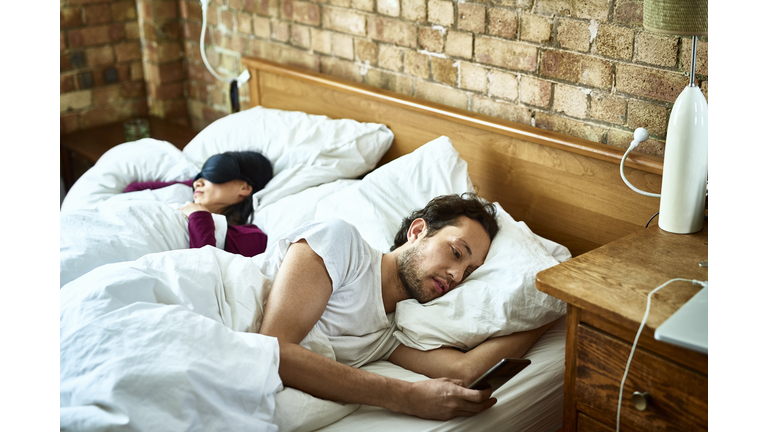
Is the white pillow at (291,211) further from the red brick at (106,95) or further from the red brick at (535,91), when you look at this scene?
the red brick at (106,95)

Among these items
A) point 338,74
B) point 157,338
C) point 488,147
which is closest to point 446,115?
point 488,147

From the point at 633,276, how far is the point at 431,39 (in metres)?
1.14

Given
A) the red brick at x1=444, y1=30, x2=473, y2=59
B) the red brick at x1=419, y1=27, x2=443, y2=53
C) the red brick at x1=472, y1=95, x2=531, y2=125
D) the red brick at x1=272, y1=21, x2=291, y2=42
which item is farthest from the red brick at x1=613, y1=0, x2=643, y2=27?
the red brick at x1=272, y1=21, x2=291, y2=42

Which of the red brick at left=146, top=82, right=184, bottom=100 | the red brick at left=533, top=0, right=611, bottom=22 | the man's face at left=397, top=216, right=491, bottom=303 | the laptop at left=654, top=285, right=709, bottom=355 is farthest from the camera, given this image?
the red brick at left=146, top=82, right=184, bottom=100

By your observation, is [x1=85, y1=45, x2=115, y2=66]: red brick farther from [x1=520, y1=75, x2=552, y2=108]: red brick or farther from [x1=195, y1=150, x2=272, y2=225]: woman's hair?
[x1=520, y1=75, x2=552, y2=108]: red brick

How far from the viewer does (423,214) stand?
1562 millimetres

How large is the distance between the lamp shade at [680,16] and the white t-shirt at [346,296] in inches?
29.0

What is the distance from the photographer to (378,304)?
1.39 metres

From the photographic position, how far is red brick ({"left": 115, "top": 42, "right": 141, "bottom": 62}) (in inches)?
121

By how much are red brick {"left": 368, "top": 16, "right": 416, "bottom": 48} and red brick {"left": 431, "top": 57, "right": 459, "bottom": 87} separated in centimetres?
11

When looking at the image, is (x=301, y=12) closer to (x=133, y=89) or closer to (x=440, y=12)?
(x=440, y=12)

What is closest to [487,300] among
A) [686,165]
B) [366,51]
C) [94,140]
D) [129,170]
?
[686,165]

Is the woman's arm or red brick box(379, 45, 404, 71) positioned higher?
red brick box(379, 45, 404, 71)
